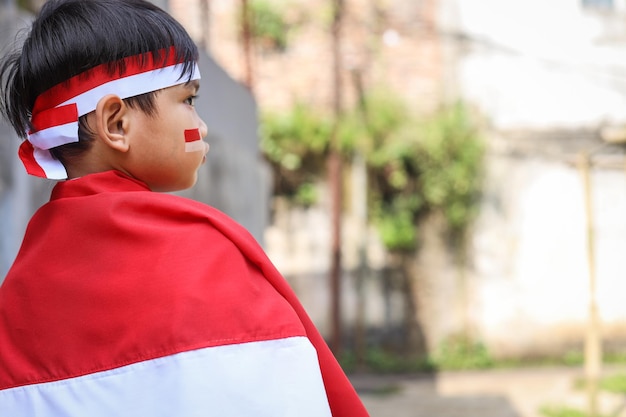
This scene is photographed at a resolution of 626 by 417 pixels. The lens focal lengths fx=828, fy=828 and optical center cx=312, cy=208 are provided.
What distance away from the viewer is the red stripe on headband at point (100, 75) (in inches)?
44.2

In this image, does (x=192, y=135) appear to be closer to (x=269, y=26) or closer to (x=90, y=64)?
(x=90, y=64)

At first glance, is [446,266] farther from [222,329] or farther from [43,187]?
[222,329]

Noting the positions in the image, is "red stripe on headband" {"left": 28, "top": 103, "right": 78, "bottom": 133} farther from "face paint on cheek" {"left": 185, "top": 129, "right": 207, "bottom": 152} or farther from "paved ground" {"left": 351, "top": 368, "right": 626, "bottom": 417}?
"paved ground" {"left": 351, "top": 368, "right": 626, "bottom": 417}

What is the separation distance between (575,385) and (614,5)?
509 centimetres

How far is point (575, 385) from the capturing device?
27.3 ft

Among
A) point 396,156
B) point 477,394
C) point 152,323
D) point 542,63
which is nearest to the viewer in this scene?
point 152,323

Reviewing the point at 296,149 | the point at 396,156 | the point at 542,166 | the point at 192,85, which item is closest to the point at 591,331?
the point at 542,166

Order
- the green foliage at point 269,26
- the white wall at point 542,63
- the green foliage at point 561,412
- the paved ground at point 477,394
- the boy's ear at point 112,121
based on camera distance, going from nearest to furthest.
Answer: the boy's ear at point 112,121, the green foliage at point 561,412, the paved ground at point 477,394, the white wall at point 542,63, the green foliage at point 269,26

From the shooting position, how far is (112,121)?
1131 millimetres

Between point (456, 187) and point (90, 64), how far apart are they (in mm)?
9119

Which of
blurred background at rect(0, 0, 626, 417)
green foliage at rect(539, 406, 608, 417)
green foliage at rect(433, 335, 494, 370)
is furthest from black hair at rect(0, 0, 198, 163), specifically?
green foliage at rect(433, 335, 494, 370)

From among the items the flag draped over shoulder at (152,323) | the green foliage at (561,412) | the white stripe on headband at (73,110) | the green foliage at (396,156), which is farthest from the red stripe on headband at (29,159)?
the green foliage at (396,156)

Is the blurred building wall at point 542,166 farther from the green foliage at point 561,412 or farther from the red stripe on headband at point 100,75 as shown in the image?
the red stripe on headband at point 100,75

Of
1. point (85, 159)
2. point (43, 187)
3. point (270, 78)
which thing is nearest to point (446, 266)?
point (270, 78)
